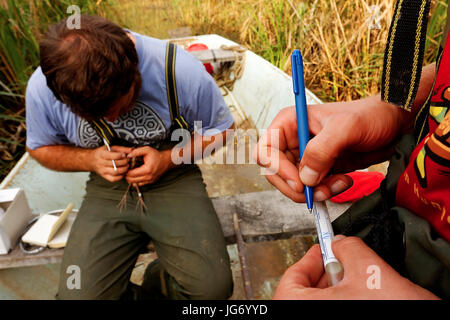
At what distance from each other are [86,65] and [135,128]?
0.44m

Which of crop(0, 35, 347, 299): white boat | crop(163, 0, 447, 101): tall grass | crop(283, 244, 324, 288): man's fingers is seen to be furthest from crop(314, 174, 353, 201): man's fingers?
crop(163, 0, 447, 101): tall grass

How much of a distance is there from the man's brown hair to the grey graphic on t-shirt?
0.76ft

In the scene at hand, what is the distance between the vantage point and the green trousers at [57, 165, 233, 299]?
4.69ft

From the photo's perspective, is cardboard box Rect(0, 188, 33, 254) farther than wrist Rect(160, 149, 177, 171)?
No

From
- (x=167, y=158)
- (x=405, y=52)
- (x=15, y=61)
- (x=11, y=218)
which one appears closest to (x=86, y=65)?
(x=167, y=158)

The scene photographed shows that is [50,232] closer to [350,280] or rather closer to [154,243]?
[154,243]

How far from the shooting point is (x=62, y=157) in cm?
161

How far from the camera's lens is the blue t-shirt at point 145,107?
1451mm

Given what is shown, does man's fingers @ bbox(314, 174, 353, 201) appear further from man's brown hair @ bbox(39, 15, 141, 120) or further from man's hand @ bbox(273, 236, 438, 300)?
man's brown hair @ bbox(39, 15, 141, 120)

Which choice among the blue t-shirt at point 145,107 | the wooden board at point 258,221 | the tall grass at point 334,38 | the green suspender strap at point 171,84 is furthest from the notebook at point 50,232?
the tall grass at point 334,38

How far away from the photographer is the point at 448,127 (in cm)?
46

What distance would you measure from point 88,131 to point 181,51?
0.62m

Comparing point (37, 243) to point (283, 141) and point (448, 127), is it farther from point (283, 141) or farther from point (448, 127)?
point (448, 127)

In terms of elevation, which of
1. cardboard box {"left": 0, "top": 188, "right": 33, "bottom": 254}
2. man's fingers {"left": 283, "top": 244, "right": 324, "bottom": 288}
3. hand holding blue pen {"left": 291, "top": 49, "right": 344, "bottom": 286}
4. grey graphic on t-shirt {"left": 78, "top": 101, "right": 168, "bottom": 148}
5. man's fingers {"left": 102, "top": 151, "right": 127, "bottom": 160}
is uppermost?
hand holding blue pen {"left": 291, "top": 49, "right": 344, "bottom": 286}
